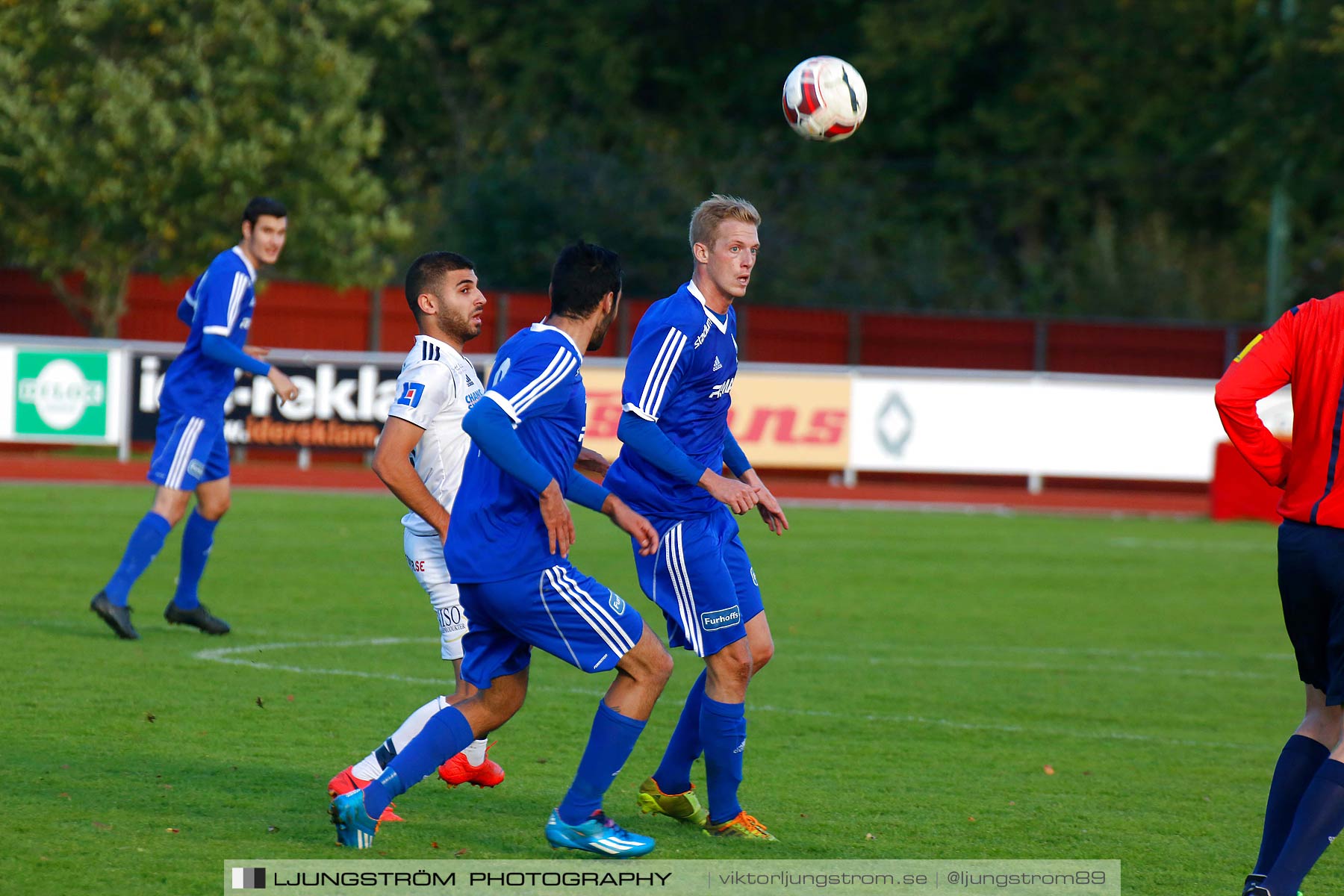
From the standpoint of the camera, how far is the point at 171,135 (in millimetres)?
24297

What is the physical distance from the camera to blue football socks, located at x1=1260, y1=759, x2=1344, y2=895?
4.81m

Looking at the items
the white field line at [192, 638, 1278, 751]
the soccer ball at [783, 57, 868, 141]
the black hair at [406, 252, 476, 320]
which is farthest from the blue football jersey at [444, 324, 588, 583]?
the white field line at [192, 638, 1278, 751]

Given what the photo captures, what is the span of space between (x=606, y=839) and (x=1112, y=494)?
1840 centimetres

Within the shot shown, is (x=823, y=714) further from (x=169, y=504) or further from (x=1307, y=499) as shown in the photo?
(x=169, y=504)

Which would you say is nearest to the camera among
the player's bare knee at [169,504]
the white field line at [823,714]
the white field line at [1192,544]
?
the white field line at [823,714]

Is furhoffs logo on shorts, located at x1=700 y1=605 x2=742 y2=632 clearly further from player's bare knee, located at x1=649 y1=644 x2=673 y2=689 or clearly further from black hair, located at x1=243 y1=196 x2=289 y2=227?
black hair, located at x1=243 y1=196 x2=289 y2=227

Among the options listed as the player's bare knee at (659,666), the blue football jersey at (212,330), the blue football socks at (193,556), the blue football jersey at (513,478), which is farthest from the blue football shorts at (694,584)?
the blue football socks at (193,556)

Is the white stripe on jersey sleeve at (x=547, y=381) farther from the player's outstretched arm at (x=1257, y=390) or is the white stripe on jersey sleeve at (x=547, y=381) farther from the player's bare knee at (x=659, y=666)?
the player's outstretched arm at (x=1257, y=390)

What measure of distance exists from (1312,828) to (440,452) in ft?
10.8

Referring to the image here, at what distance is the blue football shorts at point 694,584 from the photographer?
5793mm

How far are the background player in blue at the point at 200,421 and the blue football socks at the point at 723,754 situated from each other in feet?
12.9

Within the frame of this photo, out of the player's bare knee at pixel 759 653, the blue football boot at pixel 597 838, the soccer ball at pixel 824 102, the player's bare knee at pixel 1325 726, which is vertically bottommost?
the blue football boot at pixel 597 838

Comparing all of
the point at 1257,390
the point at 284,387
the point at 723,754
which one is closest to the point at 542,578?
the point at 723,754

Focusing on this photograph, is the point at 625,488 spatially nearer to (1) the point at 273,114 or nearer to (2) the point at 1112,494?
(2) the point at 1112,494
